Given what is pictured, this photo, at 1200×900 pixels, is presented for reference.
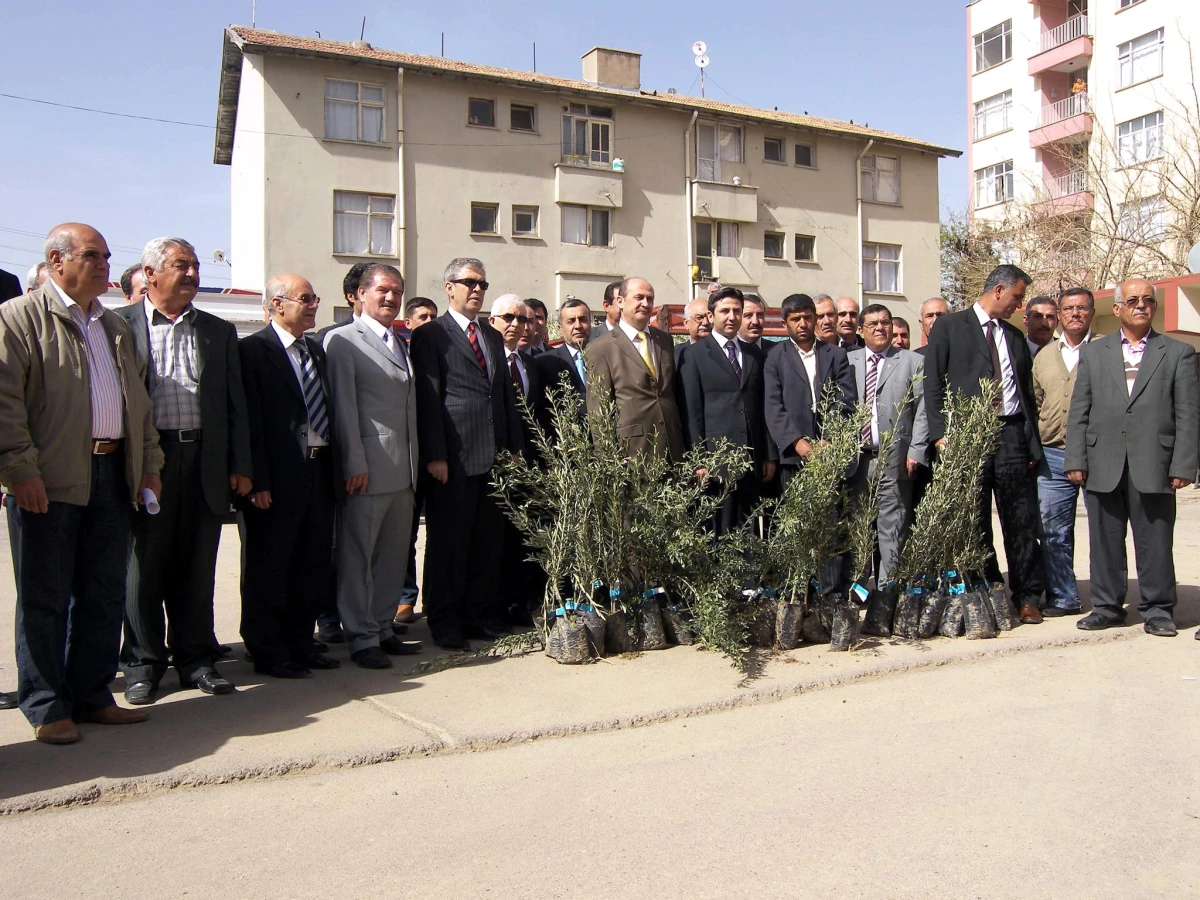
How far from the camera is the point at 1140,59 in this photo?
37.0 meters

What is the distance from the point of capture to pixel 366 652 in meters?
5.77

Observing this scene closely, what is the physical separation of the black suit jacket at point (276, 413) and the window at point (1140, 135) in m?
34.1

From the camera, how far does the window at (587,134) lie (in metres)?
31.5

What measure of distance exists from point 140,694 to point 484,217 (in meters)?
26.4

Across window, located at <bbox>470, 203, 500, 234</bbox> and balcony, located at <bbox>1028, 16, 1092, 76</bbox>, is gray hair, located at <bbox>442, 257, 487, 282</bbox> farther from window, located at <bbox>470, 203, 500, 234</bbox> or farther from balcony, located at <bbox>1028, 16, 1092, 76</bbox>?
balcony, located at <bbox>1028, 16, 1092, 76</bbox>

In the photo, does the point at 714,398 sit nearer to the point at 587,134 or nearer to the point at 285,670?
the point at 285,670

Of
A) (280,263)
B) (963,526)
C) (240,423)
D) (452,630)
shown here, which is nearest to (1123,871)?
(963,526)

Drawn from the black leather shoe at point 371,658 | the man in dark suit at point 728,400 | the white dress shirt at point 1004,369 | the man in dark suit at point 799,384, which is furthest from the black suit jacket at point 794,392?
the black leather shoe at point 371,658

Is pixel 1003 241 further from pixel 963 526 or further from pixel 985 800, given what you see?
pixel 985 800

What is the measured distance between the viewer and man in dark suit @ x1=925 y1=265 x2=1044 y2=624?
696 centimetres

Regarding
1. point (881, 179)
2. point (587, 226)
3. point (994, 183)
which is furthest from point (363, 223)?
point (994, 183)

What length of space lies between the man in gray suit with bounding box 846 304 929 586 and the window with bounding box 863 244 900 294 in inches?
1171

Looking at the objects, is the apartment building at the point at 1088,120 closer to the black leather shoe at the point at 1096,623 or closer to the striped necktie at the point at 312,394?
the black leather shoe at the point at 1096,623

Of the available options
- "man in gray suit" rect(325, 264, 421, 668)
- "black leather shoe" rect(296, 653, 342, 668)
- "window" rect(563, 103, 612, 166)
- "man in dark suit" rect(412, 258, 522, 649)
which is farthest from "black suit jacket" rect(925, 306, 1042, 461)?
"window" rect(563, 103, 612, 166)
